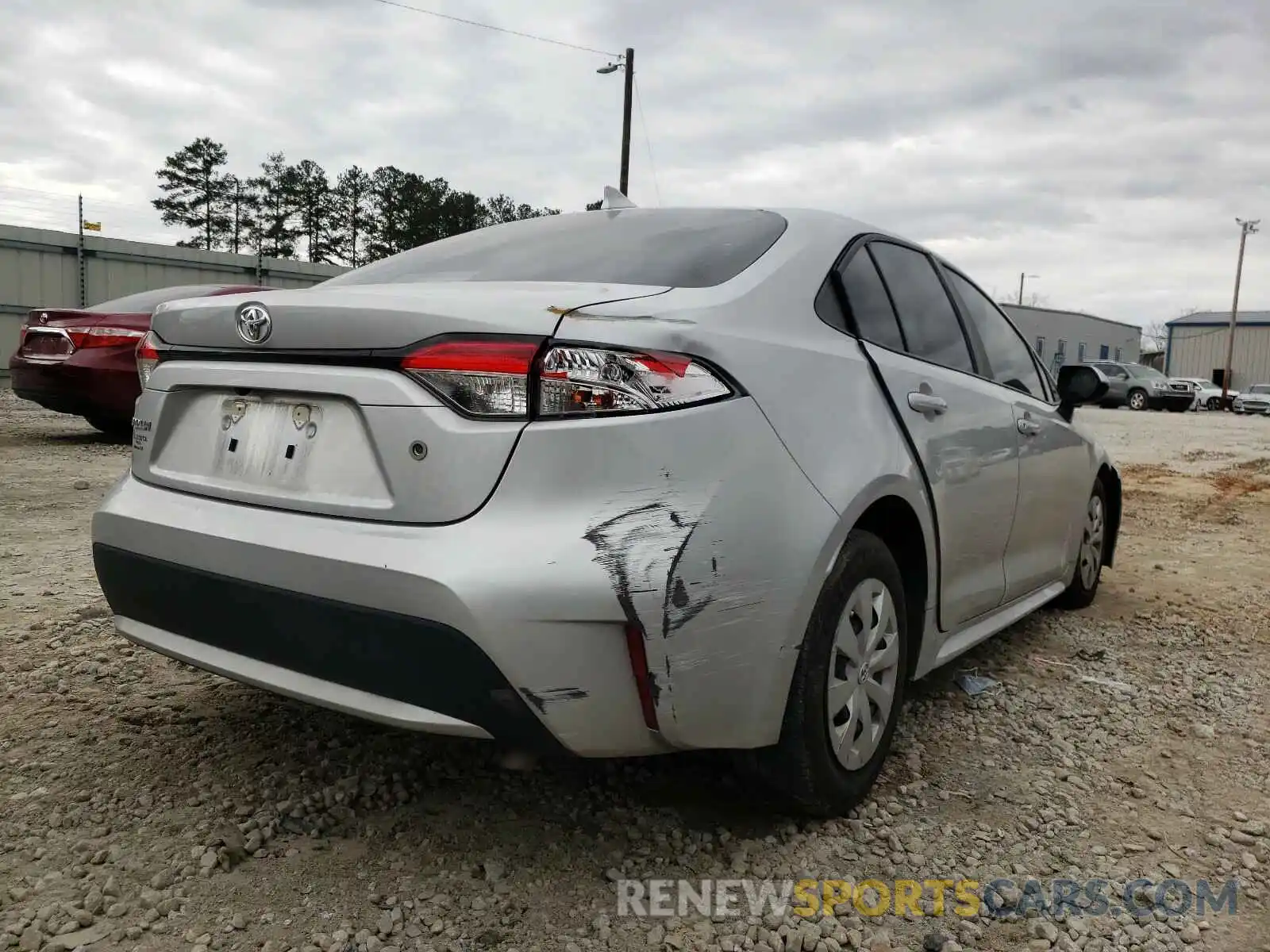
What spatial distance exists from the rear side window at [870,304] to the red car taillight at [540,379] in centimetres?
89

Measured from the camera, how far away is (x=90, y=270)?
17109mm

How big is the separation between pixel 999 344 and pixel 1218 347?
202 ft

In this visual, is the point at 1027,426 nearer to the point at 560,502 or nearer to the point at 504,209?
the point at 560,502

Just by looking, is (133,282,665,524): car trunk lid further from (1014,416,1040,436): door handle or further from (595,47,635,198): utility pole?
(595,47,635,198): utility pole

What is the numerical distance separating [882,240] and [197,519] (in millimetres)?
1977

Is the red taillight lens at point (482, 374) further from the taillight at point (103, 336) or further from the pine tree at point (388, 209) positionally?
the pine tree at point (388, 209)

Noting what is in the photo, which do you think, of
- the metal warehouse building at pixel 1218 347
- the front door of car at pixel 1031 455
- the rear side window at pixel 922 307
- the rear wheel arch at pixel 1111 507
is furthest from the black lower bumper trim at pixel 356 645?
the metal warehouse building at pixel 1218 347

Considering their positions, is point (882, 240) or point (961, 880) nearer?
point (961, 880)

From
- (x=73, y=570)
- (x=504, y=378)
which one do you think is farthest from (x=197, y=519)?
(x=73, y=570)

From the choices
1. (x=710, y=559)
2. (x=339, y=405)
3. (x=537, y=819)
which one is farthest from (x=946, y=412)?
(x=339, y=405)

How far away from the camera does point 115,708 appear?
288 centimetres

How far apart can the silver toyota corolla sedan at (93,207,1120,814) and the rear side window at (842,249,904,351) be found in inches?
1.0

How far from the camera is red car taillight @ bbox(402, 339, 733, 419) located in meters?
1.84

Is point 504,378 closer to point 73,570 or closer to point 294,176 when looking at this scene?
point 73,570
